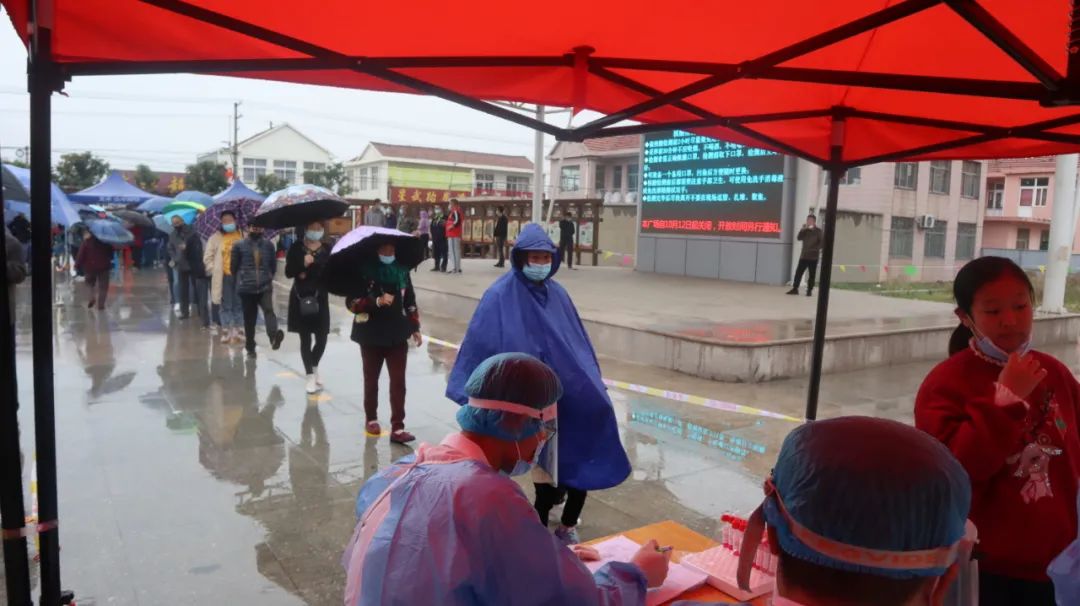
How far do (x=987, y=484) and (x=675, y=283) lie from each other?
1433cm

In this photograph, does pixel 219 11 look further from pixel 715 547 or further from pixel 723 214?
pixel 723 214

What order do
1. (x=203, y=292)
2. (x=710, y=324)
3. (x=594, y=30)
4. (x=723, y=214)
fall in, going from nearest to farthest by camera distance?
(x=594, y=30) → (x=710, y=324) → (x=203, y=292) → (x=723, y=214)

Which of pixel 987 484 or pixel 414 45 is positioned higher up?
pixel 414 45

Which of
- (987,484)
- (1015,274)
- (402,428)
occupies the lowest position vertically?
(402,428)

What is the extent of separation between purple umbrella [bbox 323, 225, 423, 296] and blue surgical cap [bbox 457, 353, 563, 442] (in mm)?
3859

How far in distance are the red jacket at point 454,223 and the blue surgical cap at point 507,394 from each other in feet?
49.1

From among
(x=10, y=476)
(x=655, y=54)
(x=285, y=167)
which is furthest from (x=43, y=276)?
(x=285, y=167)

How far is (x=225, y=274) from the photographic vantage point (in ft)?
31.0

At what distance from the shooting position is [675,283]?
16.2 meters

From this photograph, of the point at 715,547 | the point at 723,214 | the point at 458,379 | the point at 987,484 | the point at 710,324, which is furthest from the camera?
the point at 723,214

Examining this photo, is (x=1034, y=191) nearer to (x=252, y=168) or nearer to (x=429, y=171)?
(x=429, y=171)

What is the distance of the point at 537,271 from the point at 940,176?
27249mm

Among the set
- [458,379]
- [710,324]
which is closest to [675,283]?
[710,324]

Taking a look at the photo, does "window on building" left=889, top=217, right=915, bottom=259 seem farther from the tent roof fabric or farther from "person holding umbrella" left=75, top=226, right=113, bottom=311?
"person holding umbrella" left=75, top=226, right=113, bottom=311
